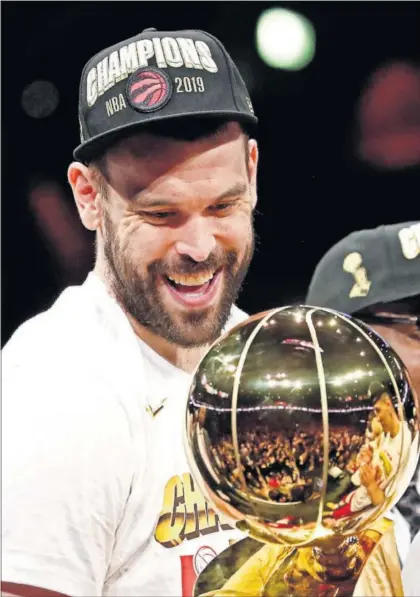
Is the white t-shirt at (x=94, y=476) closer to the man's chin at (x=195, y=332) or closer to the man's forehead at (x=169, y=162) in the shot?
the man's chin at (x=195, y=332)

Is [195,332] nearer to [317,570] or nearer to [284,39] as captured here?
[317,570]

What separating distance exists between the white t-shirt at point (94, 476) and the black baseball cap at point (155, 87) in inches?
11.4

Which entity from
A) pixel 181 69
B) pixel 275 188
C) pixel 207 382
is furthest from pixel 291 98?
pixel 207 382

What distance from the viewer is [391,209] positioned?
2107 millimetres

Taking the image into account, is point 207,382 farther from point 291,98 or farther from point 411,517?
point 291,98

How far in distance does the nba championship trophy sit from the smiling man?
35 cm

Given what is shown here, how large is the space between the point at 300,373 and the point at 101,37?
943 mm

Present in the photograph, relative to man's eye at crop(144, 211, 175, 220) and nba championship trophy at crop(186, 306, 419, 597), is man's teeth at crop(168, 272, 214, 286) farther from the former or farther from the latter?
nba championship trophy at crop(186, 306, 419, 597)

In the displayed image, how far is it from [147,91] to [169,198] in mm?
140

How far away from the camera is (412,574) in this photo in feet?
3.22

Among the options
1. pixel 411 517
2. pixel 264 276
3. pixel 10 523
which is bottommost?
pixel 411 517

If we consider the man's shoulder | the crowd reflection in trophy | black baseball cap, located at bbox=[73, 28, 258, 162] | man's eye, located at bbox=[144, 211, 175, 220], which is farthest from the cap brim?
the crowd reflection in trophy

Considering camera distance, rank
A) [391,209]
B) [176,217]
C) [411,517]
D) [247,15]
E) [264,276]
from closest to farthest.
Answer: [176,217]
[411,517]
[247,15]
[264,276]
[391,209]

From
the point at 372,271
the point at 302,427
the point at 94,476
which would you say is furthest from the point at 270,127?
the point at 302,427
